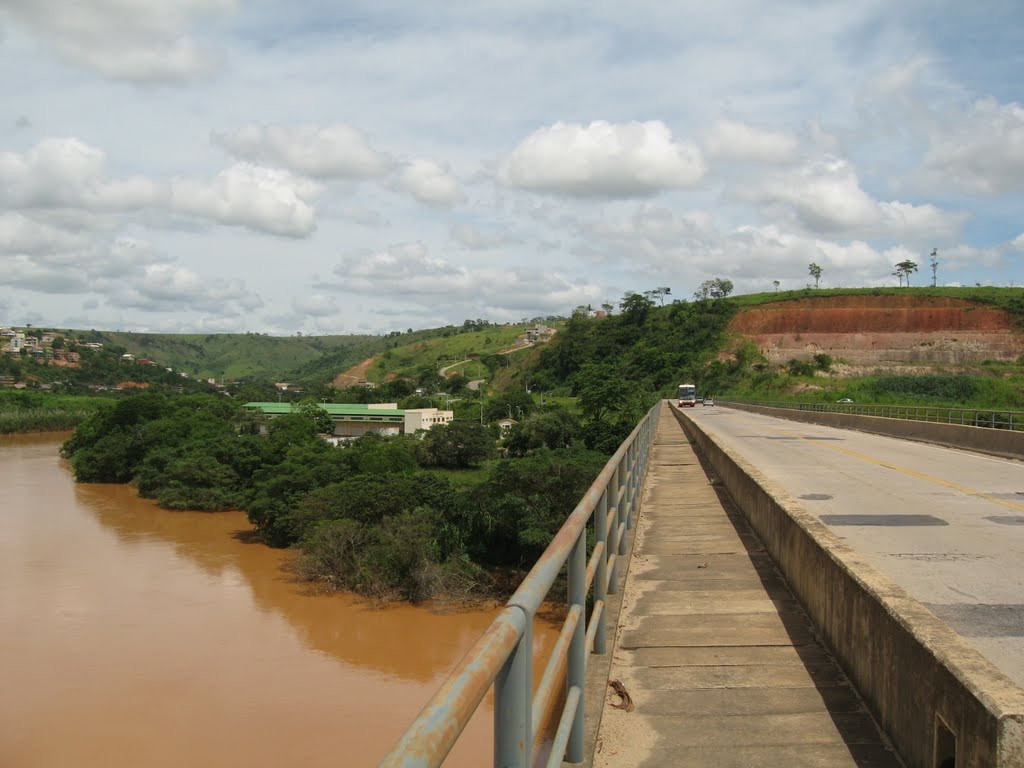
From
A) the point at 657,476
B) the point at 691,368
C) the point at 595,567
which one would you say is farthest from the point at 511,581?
the point at 691,368

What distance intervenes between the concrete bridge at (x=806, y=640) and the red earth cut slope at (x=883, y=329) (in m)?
109

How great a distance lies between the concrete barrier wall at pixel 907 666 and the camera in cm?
311

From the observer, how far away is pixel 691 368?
11656 cm

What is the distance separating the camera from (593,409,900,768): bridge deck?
13.9ft

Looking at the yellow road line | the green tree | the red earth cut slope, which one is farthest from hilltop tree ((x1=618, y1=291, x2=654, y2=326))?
the yellow road line

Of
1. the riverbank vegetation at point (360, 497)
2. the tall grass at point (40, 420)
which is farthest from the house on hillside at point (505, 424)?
the tall grass at point (40, 420)

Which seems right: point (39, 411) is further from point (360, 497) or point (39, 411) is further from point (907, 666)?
point (907, 666)

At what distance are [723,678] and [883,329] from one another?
4920 inches

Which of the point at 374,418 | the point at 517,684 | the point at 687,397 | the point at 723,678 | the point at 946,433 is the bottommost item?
the point at 374,418

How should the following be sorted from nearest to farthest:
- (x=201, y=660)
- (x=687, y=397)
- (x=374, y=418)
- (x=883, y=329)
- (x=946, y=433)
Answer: (x=946, y=433), (x=201, y=660), (x=687, y=397), (x=883, y=329), (x=374, y=418)

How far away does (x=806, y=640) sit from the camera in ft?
19.5

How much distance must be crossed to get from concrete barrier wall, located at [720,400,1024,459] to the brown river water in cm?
1456

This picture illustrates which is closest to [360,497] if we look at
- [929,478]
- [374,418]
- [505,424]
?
[929,478]

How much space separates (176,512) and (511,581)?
107 feet
